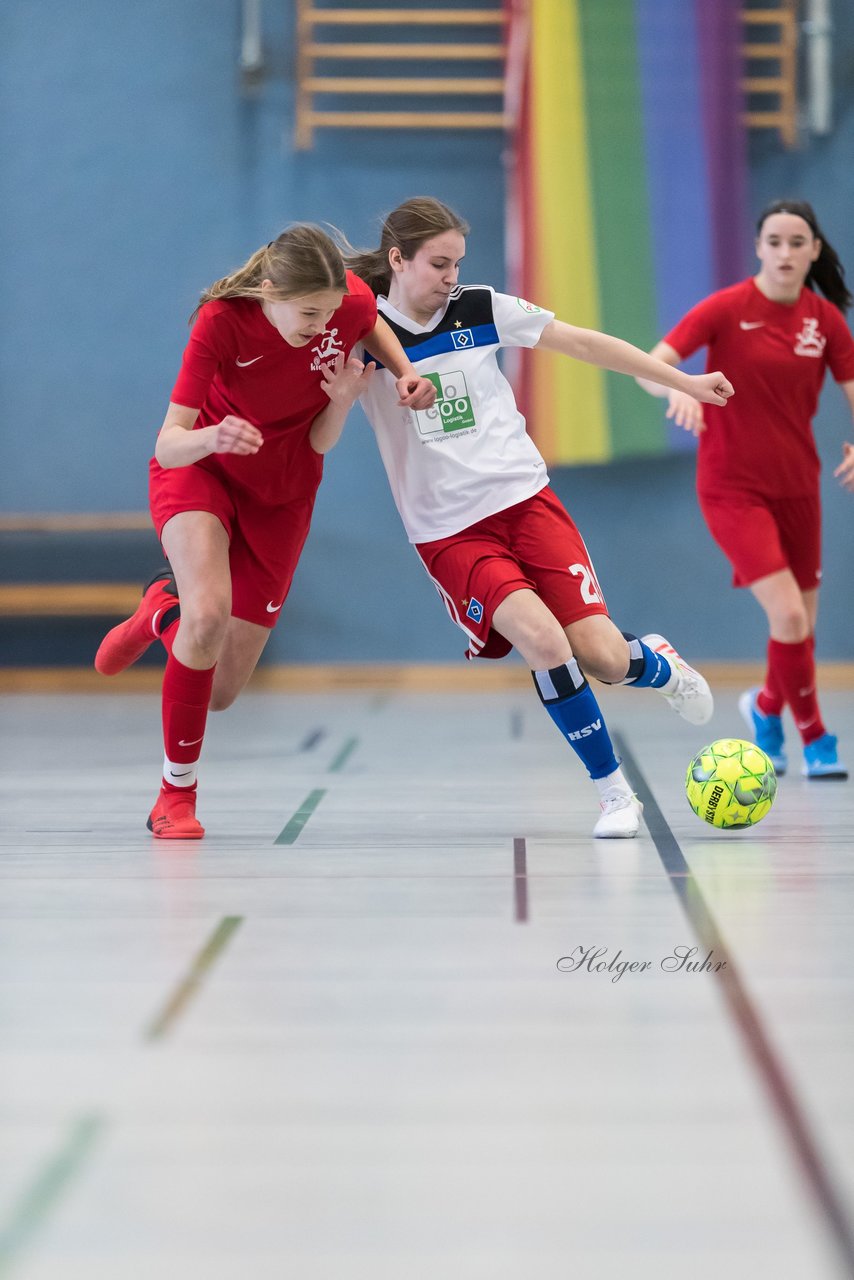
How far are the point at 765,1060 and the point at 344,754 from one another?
128 inches

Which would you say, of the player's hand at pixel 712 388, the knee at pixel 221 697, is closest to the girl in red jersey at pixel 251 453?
the knee at pixel 221 697

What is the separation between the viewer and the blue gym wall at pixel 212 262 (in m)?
7.82

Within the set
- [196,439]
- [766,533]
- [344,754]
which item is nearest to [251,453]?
[196,439]

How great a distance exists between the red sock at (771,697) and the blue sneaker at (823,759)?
0.18 m

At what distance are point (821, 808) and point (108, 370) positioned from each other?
5.28 metres

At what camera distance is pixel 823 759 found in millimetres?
4340

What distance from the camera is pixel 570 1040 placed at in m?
1.91

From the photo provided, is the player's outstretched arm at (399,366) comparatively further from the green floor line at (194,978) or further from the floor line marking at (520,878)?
the green floor line at (194,978)

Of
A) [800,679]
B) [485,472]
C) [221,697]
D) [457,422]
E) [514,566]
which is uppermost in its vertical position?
[457,422]

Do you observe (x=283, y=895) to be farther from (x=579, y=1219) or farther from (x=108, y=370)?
(x=108, y=370)

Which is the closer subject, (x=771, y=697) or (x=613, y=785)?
(x=613, y=785)

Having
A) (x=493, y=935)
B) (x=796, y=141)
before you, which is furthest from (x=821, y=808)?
(x=796, y=141)

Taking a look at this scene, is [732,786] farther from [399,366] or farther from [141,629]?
[141,629]
